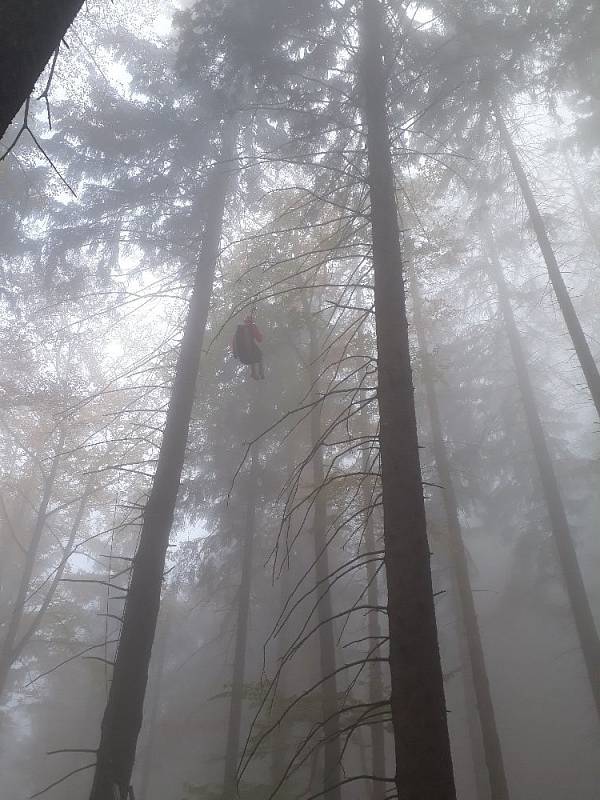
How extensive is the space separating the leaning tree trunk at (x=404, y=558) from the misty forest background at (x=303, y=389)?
0.02 m

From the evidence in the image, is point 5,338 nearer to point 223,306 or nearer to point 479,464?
point 223,306

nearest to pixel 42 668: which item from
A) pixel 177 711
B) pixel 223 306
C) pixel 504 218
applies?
pixel 177 711

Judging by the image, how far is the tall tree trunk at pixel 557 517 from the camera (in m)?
9.95

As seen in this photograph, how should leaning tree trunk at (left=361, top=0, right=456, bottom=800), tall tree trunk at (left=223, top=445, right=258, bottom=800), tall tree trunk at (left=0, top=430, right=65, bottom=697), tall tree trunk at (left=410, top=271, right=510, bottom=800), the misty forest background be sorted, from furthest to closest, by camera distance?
tall tree trunk at (left=0, top=430, right=65, bottom=697) → tall tree trunk at (left=223, top=445, right=258, bottom=800) → tall tree trunk at (left=410, top=271, right=510, bottom=800) → the misty forest background → leaning tree trunk at (left=361, top=0, right=456, bottom=800)

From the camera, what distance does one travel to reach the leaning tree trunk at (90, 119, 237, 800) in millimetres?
4812

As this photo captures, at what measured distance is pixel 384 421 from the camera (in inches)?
126

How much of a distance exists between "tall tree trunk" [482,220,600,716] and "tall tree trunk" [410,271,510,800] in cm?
210

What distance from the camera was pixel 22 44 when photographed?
167 centimetres

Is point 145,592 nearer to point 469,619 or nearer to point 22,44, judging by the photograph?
point 22,44

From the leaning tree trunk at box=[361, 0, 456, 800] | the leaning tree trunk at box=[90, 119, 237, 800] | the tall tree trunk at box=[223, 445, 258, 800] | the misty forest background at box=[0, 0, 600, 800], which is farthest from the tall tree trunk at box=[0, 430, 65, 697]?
the leaning tree trunk at box=[361, 0, 456, 800]

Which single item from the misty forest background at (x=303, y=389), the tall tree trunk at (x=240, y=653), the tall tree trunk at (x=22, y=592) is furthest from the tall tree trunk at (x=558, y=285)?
the tall tree trunk at (x=22, y=592)

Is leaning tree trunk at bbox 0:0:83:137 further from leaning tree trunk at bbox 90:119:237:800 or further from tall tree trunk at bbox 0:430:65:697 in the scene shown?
tall tree trunk at bbox 0:430:65:697

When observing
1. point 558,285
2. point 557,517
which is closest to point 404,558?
point 558,285

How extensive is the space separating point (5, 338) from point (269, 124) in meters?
10.5
